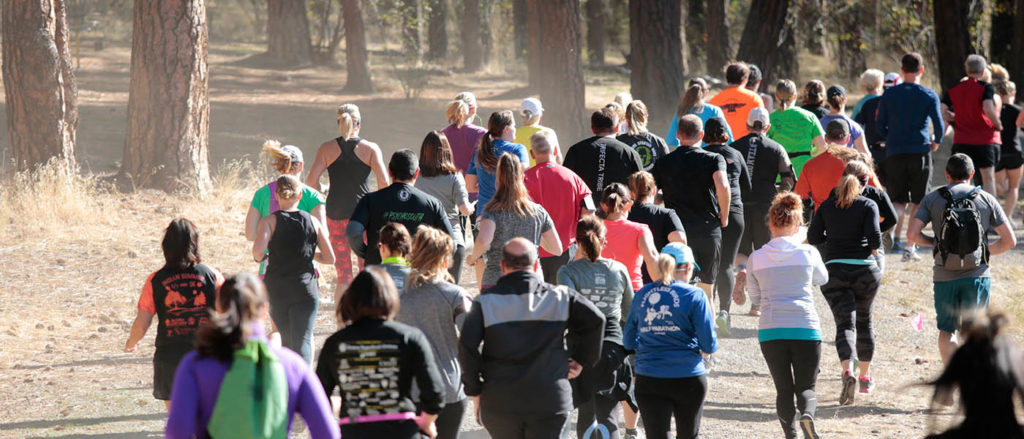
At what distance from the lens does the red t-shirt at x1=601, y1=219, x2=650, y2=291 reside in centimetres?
695

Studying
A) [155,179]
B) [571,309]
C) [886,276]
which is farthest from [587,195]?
[155,179]

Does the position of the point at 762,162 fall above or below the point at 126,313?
above

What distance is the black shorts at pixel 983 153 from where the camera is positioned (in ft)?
42.3

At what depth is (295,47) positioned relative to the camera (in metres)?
27.1

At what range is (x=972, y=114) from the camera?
12.7 m

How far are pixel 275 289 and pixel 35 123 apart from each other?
25.7ft

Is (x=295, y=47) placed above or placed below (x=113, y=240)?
above

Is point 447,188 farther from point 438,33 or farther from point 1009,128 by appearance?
point 438,33

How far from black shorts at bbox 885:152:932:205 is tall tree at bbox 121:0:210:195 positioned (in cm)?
841

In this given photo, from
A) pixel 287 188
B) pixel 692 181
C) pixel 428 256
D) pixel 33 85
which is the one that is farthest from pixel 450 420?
pixel 33 85

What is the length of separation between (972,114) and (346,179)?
25.6 feet

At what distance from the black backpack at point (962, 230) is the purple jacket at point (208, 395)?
5.13m

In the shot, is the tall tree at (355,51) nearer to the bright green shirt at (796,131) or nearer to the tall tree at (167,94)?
the tall tree at (167,94)

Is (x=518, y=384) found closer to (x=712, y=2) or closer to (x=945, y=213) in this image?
(x=945, y=213)
